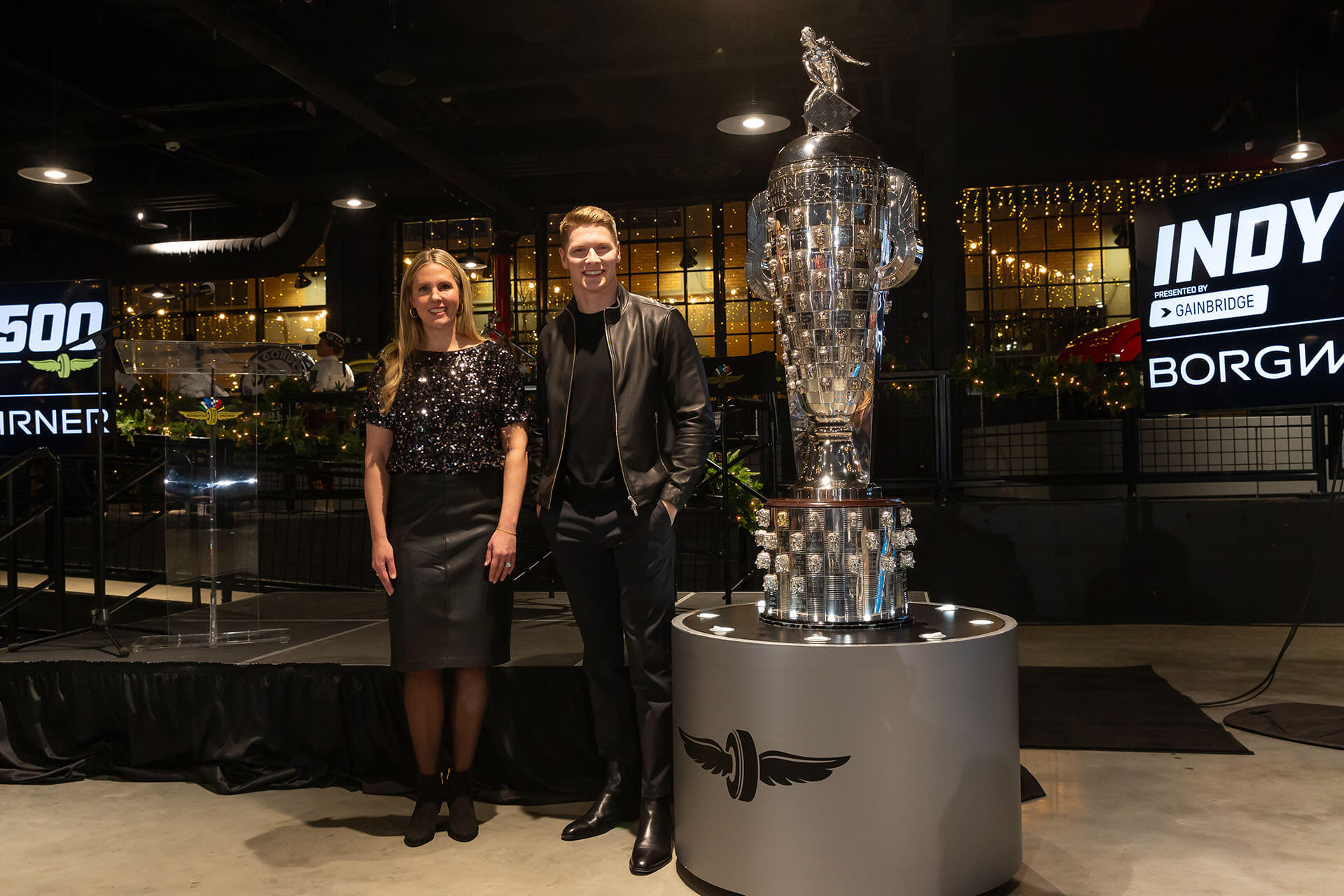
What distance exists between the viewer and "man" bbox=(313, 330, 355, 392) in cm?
742

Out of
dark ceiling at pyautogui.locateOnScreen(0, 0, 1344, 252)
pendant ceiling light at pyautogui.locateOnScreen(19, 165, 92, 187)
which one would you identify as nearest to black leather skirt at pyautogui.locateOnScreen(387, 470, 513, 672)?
dark ceiling at pyautogui.locateOnScreen(0, 0, 1344, 252)

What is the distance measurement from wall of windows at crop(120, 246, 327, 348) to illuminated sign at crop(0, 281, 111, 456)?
32.3 feet

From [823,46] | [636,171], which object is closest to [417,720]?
[823,46]

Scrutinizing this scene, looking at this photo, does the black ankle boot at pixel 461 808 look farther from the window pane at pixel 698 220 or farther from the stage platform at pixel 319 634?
the window pane at pixel 698 220

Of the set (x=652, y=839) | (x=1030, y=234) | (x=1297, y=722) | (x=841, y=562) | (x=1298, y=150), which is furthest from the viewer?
(x=1030, y=234)

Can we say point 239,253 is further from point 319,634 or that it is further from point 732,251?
point 319,634

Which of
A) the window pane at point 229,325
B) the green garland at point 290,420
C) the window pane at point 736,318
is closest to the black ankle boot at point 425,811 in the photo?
the green garland at point 290,420

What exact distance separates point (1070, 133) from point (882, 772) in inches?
436

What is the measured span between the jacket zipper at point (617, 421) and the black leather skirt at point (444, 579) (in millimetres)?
423

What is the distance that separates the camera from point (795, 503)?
7.45 feet

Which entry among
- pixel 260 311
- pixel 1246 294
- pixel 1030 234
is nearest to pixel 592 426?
pixel 1246 294

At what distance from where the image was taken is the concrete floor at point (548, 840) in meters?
2.41

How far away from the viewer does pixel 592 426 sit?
256cm

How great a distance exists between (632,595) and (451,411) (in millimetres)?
702
